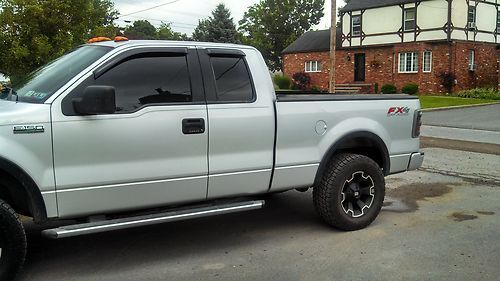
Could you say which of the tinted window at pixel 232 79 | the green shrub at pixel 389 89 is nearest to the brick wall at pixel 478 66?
the green shrub at pixel 389 89

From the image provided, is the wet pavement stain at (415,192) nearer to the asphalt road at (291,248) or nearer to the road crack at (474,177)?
the asphalt road at (291,248)

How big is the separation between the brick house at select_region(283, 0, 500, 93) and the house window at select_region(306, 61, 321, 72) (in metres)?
2.23

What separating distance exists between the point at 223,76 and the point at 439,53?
2911 centimetres

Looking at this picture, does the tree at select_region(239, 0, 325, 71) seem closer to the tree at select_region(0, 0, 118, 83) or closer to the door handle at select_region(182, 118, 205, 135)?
the tree at select_region(0, 0, 118, 83)

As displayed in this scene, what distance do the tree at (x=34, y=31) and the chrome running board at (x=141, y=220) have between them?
887 centimetres

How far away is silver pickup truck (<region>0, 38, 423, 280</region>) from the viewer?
157 inches

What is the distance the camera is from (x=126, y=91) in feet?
14.4

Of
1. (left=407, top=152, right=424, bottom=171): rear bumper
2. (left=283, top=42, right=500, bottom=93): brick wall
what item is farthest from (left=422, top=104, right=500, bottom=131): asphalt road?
(left=407, top=152, right=424, bottom=171): rear bumper

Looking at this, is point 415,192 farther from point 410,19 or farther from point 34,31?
point 410,19

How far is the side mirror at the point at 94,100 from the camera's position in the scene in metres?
Result: 3.98

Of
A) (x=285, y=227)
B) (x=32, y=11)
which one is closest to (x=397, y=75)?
(x=32, y=11)

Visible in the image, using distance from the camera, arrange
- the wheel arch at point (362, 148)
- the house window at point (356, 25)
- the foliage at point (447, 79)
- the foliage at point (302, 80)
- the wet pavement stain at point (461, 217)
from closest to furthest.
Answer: the wheel arch at point (362, 148) < the wet pavement stain at point (461, 217) < the foliage at point (447, 79) < the house window at point (356, 25) < the foliage at point (302, 80)

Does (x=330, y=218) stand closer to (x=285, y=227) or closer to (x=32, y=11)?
(x=285, y=227)

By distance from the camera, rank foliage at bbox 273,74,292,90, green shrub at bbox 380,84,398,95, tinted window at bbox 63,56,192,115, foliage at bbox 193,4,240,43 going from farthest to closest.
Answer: foliage at bbox 193,4,240,43 → foliage at bbox 273,74,292,90 → green shrub at bbox 380,84,398,95 → tinted window at bbox 63,56,192,115
